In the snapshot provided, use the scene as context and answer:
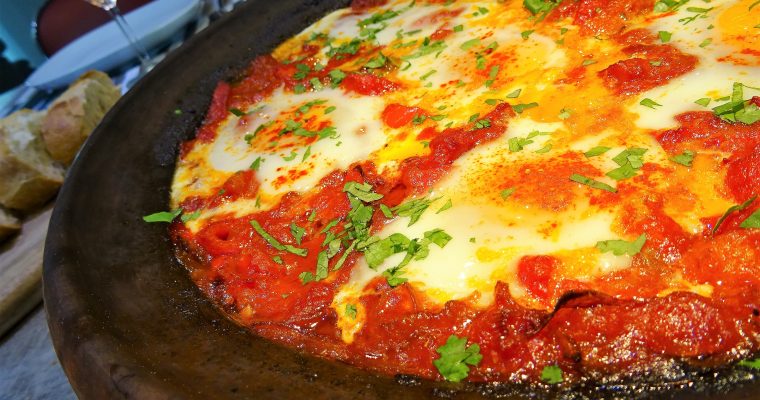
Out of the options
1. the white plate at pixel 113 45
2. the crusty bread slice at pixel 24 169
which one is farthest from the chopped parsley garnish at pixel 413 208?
the white plate at pixel 113 45

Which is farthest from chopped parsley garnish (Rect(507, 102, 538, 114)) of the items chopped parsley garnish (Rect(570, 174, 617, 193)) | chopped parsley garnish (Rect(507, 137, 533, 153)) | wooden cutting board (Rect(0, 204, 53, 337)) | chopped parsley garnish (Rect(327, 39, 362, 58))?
wooden cutting board (Rect(0, 204, 53, 337))

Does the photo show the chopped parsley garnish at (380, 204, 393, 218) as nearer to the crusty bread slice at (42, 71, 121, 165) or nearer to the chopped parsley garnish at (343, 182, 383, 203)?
the chopped parsley garnish at (343, 182, 383, 203)

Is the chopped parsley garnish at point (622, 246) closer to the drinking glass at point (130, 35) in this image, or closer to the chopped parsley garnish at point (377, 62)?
the chopped parsley garnish at point (377, 62)

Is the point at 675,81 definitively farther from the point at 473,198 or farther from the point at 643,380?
the point at 643,380

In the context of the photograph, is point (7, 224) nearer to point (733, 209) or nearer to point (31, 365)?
point (31, 365)

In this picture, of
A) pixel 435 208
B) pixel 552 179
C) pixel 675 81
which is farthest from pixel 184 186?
pixel 675 81
